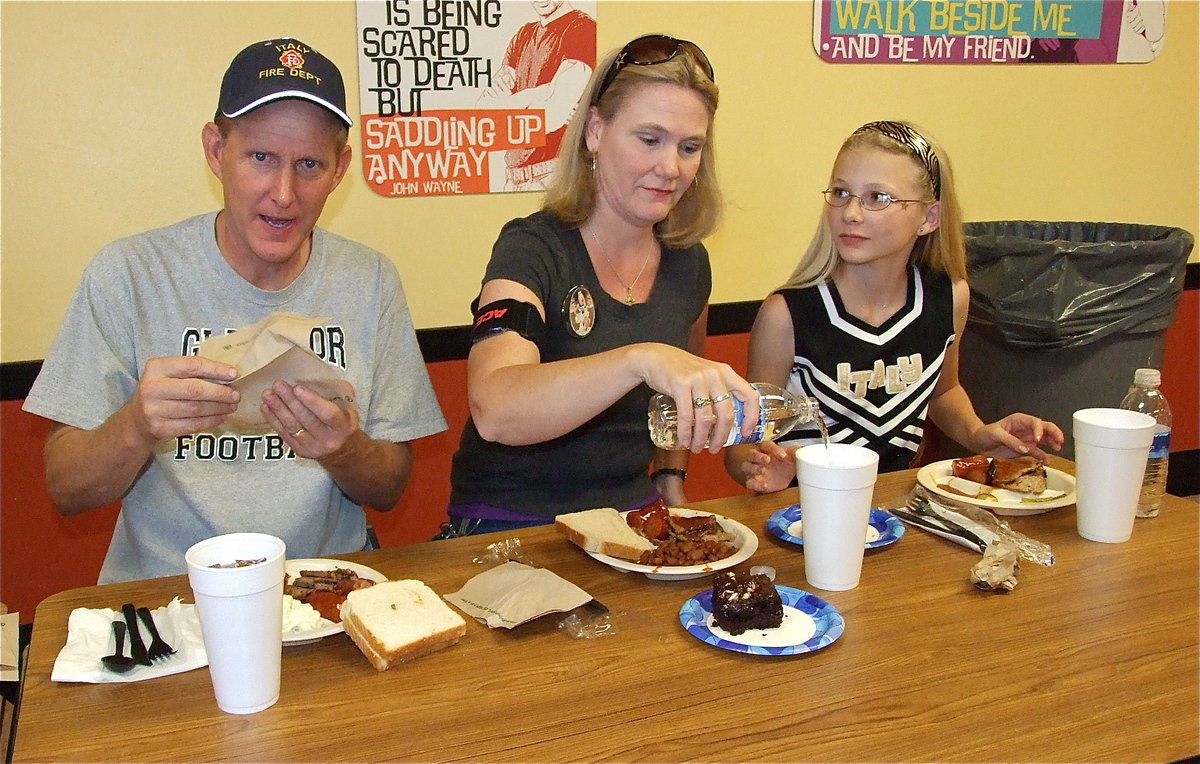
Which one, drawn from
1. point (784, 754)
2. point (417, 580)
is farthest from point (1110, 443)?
point (417, 580)

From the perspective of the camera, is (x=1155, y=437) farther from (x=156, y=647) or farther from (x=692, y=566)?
(x=156, y=647)

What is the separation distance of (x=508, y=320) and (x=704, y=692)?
32.0 inches

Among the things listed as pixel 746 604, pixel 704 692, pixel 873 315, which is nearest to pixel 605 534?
pixel 746 604

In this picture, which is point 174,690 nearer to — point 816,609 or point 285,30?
point 816,609

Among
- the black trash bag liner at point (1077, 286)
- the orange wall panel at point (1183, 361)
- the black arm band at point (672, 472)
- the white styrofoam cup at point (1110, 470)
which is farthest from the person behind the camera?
the orange wall panel at point (1183, 361)

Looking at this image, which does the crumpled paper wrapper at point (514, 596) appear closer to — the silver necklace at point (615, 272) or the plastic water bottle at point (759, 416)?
the plastic water bottle at point (759, 416)

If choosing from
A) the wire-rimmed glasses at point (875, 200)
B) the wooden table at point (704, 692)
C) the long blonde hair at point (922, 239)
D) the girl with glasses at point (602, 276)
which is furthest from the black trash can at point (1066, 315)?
the wooden table at point (704, 692)

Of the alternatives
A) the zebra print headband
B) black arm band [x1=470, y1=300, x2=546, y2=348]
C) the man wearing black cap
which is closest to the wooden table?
the man wearing black cap

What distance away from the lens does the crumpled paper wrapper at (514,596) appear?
1344mm

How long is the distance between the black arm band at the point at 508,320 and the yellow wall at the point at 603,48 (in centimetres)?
97

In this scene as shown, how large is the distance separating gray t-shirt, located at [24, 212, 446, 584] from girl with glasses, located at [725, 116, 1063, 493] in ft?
3.20

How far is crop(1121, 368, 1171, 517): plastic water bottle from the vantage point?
175 cm

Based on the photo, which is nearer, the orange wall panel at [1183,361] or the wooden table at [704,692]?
the wooden table at [704,692]

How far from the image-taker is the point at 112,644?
1.28m
